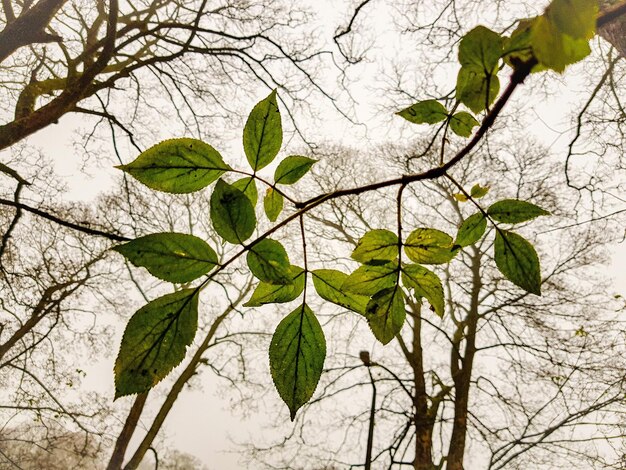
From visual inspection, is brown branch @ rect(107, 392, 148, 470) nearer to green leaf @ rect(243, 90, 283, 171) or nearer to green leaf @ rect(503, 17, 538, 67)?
green leaf @ rect(243, 90, 283, 171)

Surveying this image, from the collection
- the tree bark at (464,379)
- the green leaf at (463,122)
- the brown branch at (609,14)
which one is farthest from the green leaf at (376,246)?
the tree bark at (464,379)

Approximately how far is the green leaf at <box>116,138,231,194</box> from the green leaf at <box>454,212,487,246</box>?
165 mm

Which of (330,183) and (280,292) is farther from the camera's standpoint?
(330,183)

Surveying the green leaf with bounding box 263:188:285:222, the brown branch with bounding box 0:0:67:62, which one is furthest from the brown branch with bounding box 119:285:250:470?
the green leaf with bounding box 263:188:285:222

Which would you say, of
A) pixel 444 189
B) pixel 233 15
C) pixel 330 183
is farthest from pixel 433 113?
pixel 330 183

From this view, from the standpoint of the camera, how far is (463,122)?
0.94 feet

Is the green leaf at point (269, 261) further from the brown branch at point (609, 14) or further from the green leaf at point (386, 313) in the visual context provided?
the brown branch at point (609, 14)

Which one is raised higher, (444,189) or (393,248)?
(444,189)

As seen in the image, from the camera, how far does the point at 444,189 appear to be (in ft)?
18.7

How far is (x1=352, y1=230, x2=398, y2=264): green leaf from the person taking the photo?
9.4 inches

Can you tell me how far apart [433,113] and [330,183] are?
257 inches

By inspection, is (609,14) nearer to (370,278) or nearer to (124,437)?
(370,278)

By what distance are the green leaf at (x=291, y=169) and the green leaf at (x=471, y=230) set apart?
11cm

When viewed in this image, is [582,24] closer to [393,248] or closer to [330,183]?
[393,248]
